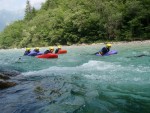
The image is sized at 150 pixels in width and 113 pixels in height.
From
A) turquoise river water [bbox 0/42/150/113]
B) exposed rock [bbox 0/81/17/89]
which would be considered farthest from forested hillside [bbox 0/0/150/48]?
exposed rock [bbox 0/81/17/89]

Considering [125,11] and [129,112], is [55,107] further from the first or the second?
[125,11]

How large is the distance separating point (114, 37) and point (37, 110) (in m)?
53.9

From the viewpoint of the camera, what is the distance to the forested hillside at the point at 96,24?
5631cm

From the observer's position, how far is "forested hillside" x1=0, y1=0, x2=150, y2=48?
56.3 m

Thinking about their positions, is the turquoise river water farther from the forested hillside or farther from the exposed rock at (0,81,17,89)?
the forested hillside

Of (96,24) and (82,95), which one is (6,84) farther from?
(96,24)

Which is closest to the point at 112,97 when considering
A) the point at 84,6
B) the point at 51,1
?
the point at 84,6

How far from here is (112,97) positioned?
30.8 feet

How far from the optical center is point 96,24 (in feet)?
216

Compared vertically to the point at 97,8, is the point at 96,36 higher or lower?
lower

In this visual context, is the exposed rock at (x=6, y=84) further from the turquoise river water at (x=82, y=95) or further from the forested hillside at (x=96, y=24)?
the forested hillside at (x=96, y=24)

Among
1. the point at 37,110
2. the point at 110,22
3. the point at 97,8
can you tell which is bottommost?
the point at 37,110

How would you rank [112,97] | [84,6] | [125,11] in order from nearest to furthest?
[112,97] < [125,11] < [84,6]

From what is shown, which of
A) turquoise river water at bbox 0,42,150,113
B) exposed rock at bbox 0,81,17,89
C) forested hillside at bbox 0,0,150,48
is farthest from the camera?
forested hillside at bbox 0,0,150,48
